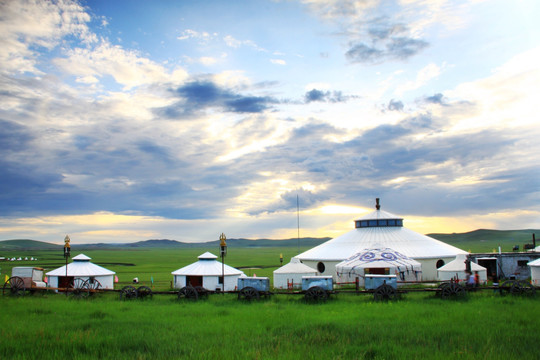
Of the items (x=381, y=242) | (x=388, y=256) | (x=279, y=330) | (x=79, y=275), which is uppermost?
(x=381, y=242)

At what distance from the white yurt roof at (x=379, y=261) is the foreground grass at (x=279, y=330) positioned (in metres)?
13.4

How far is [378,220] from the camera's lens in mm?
51281

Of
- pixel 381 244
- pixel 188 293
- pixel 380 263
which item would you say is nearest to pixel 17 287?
pixel 188 293

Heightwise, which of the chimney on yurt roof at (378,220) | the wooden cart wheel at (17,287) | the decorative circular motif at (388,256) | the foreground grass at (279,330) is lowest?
the foreground grass at (279,330)

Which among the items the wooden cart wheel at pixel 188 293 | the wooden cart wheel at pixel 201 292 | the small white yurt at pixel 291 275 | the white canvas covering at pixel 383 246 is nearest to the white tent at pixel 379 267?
the white canvas covering at pixel 383 246

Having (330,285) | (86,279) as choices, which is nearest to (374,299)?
(330,285)

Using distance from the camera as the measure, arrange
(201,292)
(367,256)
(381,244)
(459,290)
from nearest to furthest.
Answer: (459,290), (201,292), (367,256), (381,244)

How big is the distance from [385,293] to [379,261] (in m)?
12.9

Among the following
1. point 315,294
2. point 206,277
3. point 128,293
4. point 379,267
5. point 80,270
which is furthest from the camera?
point 80,270

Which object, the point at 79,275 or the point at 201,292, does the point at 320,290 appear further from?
the point at 79,275

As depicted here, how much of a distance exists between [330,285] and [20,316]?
1688 centimetres

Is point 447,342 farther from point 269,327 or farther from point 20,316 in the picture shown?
point 20,316

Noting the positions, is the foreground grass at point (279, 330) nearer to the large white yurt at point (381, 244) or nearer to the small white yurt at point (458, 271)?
the small white yurt at point (458, 271)

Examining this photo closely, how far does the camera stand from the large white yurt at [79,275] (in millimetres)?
40844
